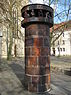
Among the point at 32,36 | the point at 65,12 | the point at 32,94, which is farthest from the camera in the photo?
the point at 65,12

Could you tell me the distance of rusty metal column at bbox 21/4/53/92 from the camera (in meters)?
5.39

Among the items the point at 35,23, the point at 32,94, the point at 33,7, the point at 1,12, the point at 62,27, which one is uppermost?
the point at 1,12

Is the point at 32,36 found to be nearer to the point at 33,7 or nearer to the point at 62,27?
the point at 33,7

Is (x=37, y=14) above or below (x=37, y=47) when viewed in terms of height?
above

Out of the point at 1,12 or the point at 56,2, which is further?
the point at 56,2

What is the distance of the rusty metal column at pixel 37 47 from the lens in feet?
17.7

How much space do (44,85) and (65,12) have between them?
945cm

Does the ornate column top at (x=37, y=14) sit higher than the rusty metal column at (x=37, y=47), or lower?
higher

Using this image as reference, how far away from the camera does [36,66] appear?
5438 millimetres

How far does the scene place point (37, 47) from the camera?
5.46 metres

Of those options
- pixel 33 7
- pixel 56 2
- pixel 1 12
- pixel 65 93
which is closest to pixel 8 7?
pixel 1 12

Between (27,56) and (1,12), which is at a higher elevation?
(1,12)

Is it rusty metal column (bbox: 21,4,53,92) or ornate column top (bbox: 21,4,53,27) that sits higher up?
ornate column top (bbox: 21,4,53,27)

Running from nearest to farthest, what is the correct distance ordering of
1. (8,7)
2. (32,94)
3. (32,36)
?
(32,94) → (32,36) → (8,7)
